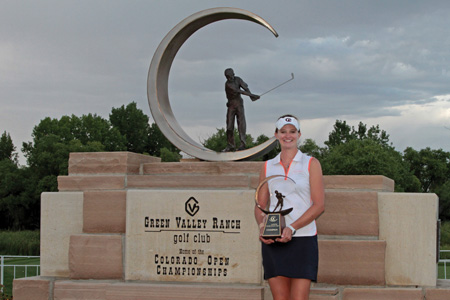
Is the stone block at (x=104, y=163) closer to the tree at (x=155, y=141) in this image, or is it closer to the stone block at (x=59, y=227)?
the stone block at (x=59, y=227)

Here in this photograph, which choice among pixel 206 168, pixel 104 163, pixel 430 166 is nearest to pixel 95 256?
pixel 104 163

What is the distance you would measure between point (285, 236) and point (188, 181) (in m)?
2.66

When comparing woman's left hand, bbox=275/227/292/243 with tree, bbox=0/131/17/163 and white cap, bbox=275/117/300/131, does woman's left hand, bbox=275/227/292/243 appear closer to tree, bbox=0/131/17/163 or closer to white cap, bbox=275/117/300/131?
white cap, bbox=275/117/300/131

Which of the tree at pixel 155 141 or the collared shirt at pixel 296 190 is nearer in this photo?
the collared shirt at pixel 296 190

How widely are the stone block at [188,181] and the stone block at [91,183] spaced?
0.13 meters

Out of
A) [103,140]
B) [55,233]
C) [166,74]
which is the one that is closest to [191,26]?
[166,74]

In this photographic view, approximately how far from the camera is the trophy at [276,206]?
4449mm

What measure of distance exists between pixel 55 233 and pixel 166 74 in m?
2.46

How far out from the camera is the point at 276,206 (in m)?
4.60

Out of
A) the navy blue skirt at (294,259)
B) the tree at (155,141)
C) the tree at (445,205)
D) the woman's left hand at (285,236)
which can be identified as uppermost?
the tree at (155,141)

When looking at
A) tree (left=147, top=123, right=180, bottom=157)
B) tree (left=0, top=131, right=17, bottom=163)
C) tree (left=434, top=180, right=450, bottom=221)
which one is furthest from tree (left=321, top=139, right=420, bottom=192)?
tree (left=0, top=131, right=17, bottom=163)

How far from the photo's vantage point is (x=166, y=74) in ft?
26.2

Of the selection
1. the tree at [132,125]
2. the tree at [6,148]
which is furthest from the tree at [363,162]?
the tree at [6,148]

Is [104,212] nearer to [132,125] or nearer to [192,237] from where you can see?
[192,237]
